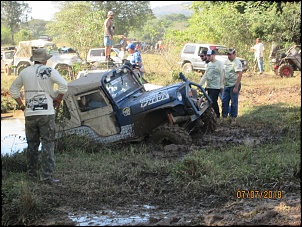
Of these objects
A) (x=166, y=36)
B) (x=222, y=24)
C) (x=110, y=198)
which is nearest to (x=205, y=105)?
(x=110, y=198)

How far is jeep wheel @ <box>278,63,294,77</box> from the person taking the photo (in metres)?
21.2

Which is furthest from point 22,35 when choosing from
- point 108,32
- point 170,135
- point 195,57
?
point 170,135

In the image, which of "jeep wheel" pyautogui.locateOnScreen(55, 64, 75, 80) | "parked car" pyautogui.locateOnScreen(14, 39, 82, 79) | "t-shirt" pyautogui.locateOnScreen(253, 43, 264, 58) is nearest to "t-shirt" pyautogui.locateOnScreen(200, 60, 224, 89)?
"jeep wheel" pyautogui.locateOnScreen(55, 64, 75, 80)

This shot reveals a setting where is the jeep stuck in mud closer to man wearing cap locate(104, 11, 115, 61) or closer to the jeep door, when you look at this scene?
the jeep door

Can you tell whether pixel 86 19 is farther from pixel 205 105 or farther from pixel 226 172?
pixel 226 172

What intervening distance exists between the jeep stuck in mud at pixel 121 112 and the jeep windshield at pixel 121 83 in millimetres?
19

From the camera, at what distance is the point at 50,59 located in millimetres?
23578

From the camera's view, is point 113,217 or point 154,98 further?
point 154,98

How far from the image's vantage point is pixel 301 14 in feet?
79.2

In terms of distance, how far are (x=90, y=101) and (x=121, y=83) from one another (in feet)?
2.50

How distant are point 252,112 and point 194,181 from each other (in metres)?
7.31

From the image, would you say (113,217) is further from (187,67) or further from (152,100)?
(187,67)

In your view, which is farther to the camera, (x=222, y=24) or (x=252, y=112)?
(x=222, y=24)
